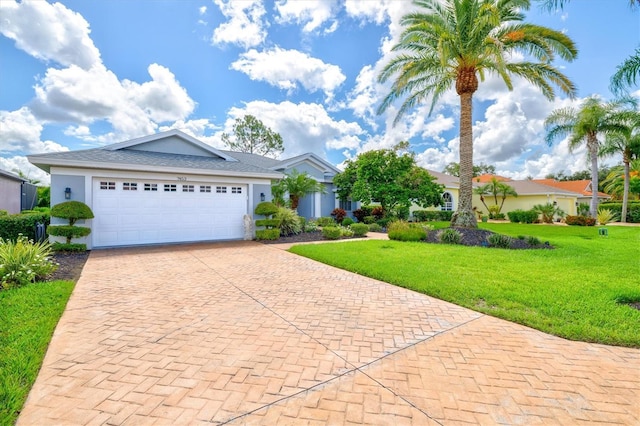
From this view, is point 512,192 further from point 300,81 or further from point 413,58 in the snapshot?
point 300,81

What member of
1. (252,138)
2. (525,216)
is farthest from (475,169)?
(252,138)

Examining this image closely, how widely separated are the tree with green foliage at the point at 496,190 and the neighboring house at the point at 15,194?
38.7 meters

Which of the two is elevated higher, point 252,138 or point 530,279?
point 252,138

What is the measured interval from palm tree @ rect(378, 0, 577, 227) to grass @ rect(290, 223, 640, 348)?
460 centimetres

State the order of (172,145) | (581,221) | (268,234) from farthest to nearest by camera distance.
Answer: (581,221)
(172,145)
(268,234)

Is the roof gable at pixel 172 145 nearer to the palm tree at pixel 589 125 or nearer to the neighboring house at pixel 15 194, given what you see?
the neighboring house at pixel 15 194

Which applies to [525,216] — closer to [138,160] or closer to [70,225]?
[138,160]

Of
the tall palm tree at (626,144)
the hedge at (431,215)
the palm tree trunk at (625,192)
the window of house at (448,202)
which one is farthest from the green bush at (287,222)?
the palm tree trunk at (625,192)

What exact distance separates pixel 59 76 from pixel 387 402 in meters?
18.6

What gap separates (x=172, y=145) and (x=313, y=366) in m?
14.1

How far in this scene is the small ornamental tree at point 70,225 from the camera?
9.48m

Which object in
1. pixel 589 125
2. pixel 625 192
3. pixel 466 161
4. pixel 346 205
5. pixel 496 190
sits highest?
pixel 589 125

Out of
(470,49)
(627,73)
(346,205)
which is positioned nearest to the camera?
(627,73)

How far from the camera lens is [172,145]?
14102 millimetres
